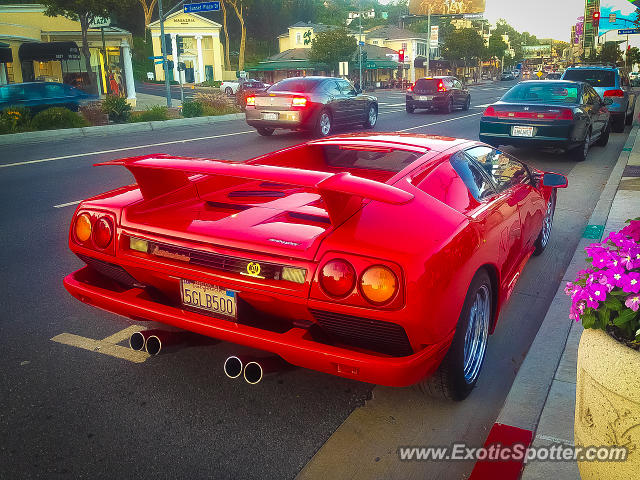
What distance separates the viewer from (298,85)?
15766mm

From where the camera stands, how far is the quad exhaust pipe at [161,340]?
3.13m

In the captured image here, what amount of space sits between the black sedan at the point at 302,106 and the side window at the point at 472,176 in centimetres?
1158

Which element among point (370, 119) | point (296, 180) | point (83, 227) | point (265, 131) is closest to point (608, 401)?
point (296, 180)

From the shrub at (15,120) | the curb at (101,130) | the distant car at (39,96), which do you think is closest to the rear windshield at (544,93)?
the curb at (101,130)

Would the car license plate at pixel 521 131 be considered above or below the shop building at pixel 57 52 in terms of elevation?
below

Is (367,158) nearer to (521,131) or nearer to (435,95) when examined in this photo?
(521,131)

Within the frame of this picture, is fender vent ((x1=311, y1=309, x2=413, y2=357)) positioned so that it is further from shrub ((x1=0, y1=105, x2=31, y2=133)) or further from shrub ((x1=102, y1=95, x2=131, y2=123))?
shrub ((x1=102, y1=95, x2=131, y2=123))

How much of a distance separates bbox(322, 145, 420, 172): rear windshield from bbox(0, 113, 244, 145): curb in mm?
13395

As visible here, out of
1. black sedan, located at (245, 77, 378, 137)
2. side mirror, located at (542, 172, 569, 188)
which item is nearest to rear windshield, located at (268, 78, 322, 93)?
black sedan, located at (245, 77, 378, 137)

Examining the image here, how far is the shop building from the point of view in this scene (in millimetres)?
30203

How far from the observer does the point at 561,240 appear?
6.15 metres

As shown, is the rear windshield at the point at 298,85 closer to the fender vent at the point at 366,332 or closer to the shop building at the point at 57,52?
the fender vent at the point at 366,332

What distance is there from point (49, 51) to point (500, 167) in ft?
103

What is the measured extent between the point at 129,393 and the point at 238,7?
83.2 meters
